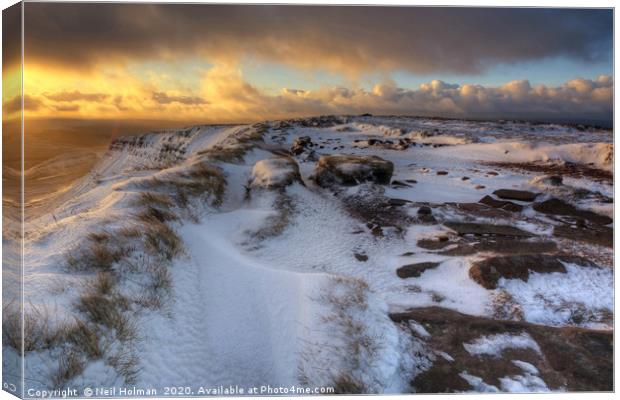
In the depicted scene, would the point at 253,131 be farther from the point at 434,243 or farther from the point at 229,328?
the point at 229,328

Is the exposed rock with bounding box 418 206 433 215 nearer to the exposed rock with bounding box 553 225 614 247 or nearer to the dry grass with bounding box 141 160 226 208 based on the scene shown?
the exposed rock with bounding box 553 225 614 247

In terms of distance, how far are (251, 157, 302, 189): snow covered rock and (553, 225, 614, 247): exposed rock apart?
185 inches

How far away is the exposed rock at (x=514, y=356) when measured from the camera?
300cm

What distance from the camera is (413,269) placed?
437 cm

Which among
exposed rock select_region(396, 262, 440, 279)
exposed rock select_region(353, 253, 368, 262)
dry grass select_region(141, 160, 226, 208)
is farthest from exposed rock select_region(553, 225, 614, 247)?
dry grass select_region(141, 160, 226, 208)

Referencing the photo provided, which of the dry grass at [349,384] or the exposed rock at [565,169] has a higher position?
the exposed rock at [565,169]

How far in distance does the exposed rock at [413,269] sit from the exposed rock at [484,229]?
102cm

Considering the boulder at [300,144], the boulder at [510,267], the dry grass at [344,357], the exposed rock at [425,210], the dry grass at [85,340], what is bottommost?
the dry grass at [344,357]

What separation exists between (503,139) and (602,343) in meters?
3.42

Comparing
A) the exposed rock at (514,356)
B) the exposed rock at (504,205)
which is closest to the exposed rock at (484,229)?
the exposed rock at (504,205)

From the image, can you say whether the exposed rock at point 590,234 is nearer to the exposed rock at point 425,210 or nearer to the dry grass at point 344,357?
the exposed rock at point 425,210

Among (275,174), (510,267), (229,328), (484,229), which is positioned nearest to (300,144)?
(275,174)

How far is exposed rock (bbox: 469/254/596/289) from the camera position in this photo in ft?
13.3

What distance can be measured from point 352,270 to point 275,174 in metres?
3.39
